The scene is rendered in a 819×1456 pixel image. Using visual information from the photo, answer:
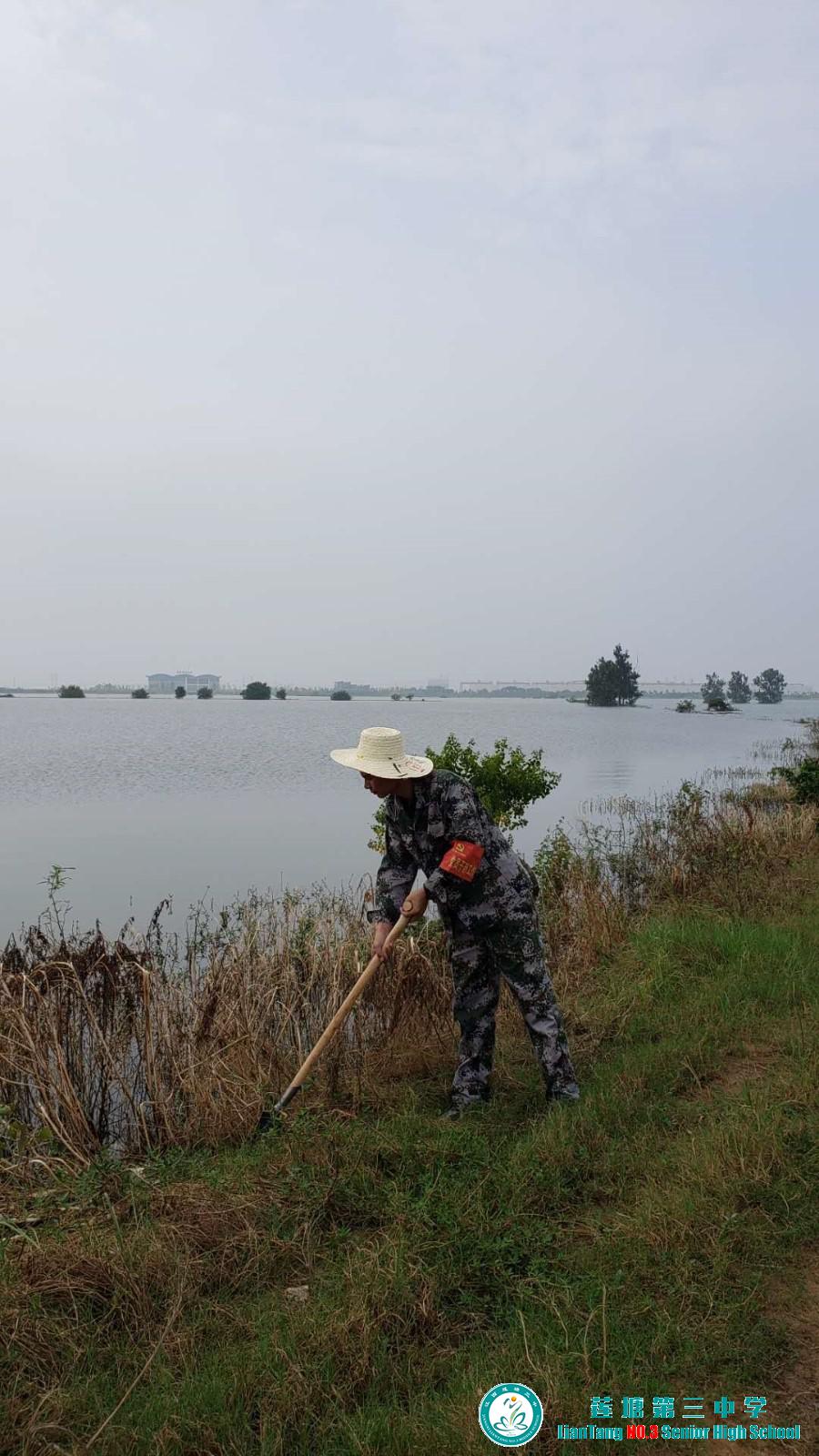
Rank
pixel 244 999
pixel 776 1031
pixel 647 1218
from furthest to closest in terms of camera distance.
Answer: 1. pixel 244 999
2. pixel 776 1031
3. pixel 647 1218

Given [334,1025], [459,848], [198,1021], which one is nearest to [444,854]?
[459,848]

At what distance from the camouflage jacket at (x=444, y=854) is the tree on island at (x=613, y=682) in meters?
115

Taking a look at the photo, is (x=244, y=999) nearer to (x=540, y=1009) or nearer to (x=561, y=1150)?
(x=540, y=1009)

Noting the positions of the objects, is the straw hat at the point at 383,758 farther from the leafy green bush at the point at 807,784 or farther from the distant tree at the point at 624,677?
the distant tree at the point at 624,677

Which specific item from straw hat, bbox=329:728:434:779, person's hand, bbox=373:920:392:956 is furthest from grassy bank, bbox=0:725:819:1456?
straw hat, bbox=329:728:434:779

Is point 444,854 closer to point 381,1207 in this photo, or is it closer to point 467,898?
point 467,898

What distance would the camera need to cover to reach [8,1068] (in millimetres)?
5164

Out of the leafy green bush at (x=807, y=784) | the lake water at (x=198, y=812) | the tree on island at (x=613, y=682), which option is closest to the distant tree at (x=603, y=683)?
the tree on island at (x=613, y=682)

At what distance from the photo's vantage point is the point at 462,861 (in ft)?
13.9

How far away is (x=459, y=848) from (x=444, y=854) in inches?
6.4

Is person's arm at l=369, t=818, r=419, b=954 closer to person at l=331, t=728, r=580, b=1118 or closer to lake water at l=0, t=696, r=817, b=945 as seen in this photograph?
person at l=331, t=728, r=580, b=1118

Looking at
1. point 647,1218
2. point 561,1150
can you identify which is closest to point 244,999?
point 561,1150

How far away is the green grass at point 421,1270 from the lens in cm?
254

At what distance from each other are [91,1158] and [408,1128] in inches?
63.7
